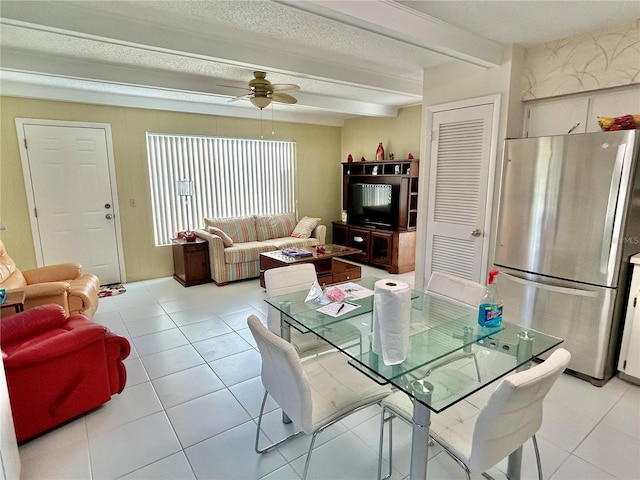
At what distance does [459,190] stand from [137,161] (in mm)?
4132

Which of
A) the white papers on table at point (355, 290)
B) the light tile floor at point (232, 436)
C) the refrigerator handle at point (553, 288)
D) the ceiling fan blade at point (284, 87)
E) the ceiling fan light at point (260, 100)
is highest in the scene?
the ceiling fan blade at point (284, 87)

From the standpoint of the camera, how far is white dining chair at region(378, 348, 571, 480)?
1.17 meters

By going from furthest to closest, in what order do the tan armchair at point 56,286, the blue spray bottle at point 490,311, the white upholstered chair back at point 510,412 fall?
the tan armchair at point 56,286 < the blue spray bottle at point 490,311 < the white upholstered chair back at point 510,412

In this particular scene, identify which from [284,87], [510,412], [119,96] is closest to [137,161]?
[119,96]

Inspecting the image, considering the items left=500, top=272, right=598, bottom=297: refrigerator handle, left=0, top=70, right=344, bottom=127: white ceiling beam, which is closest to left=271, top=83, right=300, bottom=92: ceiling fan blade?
left=0, top=70, right=344, bottom=127: white ceiling beam

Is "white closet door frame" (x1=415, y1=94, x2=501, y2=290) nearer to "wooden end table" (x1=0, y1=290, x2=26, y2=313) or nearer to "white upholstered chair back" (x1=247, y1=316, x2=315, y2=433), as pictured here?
"white upholstered chair back" (x1=247, y1=316, x2=315, y2=433)

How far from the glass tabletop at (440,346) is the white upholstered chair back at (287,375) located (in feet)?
0.88

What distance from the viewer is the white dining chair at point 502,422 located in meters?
1.17

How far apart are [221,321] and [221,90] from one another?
254 cm

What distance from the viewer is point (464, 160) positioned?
10.6ft

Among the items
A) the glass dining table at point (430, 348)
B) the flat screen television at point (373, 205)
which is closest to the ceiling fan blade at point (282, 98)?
the glass dining table at point (430, 348)

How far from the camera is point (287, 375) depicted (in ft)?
4.79

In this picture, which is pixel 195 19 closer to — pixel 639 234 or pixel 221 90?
pixel 221 90

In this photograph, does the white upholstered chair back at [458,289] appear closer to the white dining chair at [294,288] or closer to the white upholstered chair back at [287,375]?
the white dining chair at [294,288]
